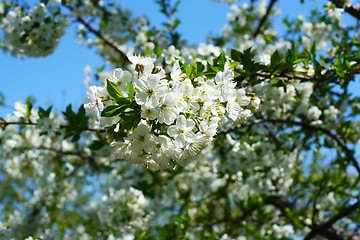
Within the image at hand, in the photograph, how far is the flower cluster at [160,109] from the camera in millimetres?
1220

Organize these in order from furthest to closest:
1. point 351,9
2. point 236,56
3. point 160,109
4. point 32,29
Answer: point 32,29, point 351,9, point 236,56, point 160,109

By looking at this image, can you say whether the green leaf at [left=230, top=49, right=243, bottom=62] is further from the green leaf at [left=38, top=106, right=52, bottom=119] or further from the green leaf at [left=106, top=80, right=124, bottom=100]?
the green leaf at [left=38, top=106, right=52, bottom=119]

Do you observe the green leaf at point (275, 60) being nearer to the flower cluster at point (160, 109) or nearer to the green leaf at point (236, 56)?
the green leaf at point (236, 56)

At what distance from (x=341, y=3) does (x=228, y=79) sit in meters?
2.54

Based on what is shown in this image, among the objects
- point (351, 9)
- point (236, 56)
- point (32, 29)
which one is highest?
point (32, 29)

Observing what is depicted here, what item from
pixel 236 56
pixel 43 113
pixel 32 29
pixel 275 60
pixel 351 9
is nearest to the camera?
pixel 236 56

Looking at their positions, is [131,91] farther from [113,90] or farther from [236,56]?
[236,56]

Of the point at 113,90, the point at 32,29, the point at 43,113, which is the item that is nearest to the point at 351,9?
the point at 113,90

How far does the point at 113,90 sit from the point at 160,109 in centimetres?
23

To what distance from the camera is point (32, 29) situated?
3615 millimetres

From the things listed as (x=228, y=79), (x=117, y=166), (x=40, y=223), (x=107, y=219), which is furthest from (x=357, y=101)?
(x=40, y=223)

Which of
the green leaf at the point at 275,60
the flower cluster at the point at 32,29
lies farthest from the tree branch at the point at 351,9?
the flower cluster at the point at 32,29

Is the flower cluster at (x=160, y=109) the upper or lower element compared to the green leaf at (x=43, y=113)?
lower

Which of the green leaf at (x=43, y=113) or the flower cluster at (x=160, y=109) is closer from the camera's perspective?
the flower cluster at (x=160, y=109)
